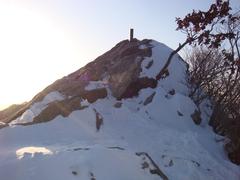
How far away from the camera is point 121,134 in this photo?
593 inches

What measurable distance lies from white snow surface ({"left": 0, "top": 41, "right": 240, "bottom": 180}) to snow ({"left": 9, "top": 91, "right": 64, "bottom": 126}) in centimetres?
32

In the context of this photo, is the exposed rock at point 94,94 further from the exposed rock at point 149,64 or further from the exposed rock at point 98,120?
the exposed rock at point 149,64

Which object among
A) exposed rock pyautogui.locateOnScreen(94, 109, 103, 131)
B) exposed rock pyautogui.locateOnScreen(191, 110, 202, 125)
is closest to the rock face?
A: exposed rock pyautogui.locateOnScreen(94, 109, 103, 131)

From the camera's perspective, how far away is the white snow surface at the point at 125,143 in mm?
10289

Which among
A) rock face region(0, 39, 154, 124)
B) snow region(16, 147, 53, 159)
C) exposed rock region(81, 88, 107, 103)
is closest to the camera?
snow region(16, 147, 53, 159)

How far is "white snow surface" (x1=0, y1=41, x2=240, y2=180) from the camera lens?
1029 cm

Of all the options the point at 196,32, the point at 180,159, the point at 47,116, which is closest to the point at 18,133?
the point at 47,116

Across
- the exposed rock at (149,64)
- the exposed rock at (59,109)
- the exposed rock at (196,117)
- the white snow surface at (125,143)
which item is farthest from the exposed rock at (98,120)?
the exposed rock at (149,64)

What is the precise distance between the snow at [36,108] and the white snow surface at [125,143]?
0.32m

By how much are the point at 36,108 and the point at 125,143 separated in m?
4.66

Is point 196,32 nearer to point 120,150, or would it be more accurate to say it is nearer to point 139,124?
point 139,124

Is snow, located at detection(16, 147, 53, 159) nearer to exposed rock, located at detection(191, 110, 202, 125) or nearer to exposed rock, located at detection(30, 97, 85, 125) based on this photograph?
exposed rock, located at detection(30, 97, 85, 125)

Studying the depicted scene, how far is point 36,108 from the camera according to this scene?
16.7m

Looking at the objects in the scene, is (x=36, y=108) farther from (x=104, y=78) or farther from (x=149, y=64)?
(x=149, y=64)
